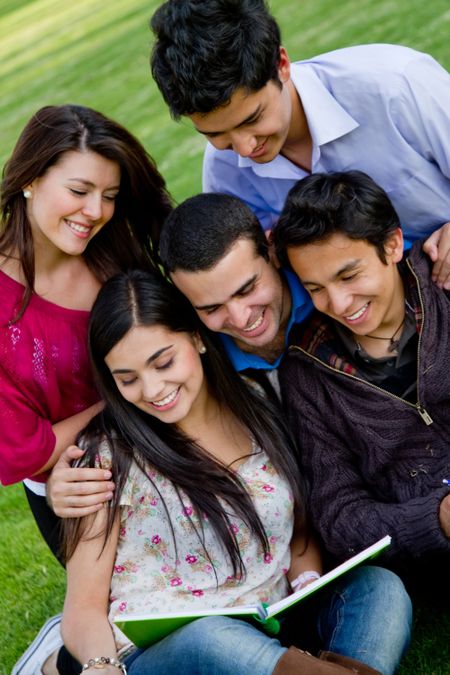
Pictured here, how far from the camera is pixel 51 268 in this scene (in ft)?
11.2

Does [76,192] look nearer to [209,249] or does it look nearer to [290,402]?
[209,249]

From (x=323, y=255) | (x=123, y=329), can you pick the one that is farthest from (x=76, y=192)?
(x=323, y=255)

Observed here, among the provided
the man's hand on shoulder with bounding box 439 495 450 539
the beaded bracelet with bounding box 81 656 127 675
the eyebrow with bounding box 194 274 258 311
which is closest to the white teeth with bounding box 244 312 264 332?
the eyebrow with bounding box 194 274 258 311

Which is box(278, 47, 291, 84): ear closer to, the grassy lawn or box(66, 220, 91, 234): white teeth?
box(66, 220, 91, 234): white teeth

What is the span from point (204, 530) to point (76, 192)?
1.14 meters

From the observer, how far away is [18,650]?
3.88m

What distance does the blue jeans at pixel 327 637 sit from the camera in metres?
2.67

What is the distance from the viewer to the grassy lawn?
13.2 ft

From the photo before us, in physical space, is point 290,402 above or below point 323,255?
below

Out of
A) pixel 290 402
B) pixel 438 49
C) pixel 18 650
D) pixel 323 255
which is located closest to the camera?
pixel 323 255

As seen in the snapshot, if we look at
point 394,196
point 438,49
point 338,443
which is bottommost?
point 438,49

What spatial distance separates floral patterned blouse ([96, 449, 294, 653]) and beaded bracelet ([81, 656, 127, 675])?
0.34ft

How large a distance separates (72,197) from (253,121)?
2.04ft

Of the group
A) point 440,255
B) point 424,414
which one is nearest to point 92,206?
Result: point 440,255
